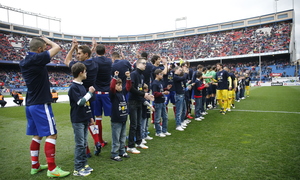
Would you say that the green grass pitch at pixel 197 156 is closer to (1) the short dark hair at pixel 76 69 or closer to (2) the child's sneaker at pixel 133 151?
(2) the child's sneaker at pixel 133 151

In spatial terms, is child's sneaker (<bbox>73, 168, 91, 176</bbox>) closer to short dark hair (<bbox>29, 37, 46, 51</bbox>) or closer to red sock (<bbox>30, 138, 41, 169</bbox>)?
red sock (<bbox>30, 138, 41, 169</bbox>)

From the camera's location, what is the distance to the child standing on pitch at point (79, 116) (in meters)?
3.07

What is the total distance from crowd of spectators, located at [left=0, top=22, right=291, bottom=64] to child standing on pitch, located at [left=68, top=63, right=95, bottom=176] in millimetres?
35976

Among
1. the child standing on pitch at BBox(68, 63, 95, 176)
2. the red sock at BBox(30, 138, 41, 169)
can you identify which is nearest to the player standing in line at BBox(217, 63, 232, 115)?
the child standing on pitch at BBox(68, 63, 95, 176)

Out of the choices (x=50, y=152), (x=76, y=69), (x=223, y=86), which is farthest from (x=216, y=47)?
(x=50, y=152)

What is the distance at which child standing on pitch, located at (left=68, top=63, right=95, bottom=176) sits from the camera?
10.1ft

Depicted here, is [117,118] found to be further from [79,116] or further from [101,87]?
[101,87]

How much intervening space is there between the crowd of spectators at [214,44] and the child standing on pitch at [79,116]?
35976 millimetres

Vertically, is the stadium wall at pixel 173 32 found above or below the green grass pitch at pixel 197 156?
above

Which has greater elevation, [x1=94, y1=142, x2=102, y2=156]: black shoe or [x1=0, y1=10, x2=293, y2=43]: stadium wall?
[x1=0, y1=10, x2=293, y2=43]: stadium wall

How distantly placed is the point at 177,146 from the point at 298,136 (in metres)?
3.19

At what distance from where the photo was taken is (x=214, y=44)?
4578 centimetres

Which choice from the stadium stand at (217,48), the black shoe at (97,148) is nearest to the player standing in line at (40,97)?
the black shoe at (97,148)

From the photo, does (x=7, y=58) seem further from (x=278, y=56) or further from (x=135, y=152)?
(x=278, y=56)
